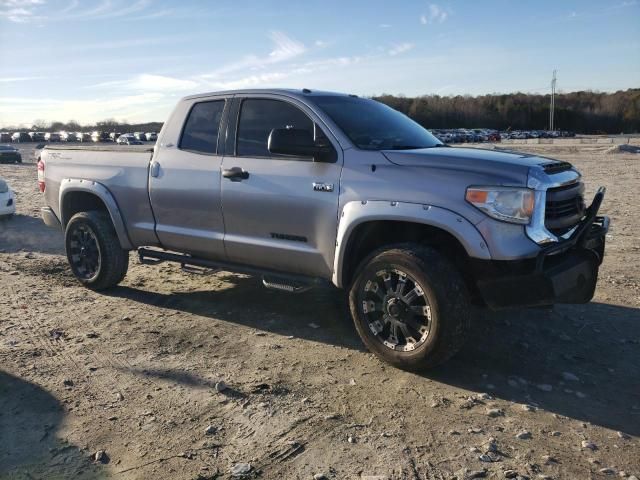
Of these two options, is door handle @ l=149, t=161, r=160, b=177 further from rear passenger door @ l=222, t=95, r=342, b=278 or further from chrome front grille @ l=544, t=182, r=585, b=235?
chrome front grille @ l=544, t=182, r=585, b=235

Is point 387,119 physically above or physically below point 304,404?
above

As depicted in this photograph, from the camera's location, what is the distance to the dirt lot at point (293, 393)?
3166 millimetres

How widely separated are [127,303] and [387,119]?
10.6 feet

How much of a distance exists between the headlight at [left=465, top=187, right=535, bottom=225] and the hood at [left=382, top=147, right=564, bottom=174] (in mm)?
158

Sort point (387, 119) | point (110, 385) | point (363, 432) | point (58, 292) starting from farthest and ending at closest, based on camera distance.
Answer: point (58, 292), point (387, 119), point (110, 385), point (363, 432)

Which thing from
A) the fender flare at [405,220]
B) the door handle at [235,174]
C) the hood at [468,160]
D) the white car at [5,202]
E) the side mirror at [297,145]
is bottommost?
the white car at [5,202]

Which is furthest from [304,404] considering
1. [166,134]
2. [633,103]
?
[633,103]

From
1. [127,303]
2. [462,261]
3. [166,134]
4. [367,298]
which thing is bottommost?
[127,303]

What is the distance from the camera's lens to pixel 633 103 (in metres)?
114

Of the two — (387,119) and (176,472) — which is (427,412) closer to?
(176,472)

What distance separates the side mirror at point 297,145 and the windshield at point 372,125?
259 mm

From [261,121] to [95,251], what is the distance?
2.54m

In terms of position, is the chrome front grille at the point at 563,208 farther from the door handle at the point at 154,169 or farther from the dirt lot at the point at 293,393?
the door handle at the point at 154,169

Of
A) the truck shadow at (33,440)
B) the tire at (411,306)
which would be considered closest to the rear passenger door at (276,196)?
the tire at (411,306)
